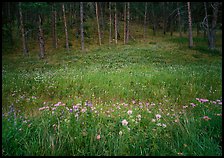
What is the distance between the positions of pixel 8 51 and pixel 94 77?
95.5 ft

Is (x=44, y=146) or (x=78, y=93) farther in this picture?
(x=78, y=93)

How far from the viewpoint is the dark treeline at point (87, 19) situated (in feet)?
71.6

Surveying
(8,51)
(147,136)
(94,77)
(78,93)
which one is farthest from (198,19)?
(8,51)

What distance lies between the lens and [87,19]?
48.6m

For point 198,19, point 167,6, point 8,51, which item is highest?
point 167,6

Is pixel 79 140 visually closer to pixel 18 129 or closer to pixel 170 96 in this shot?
pixel 18 129

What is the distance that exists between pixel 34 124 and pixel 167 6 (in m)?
56.1

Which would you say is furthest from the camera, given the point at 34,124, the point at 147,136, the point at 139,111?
the point at 139,111

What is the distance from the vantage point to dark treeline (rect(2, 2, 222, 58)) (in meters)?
21.8

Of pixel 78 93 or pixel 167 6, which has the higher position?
pixel 167 6

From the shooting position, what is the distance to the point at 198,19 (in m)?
29.0

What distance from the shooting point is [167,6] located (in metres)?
49.2

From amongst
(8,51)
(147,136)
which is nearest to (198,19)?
(147,136)

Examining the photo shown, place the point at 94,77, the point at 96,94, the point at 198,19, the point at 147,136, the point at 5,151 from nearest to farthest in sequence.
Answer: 1. the point at 5,151
2. the point at 147,136
3. the point at 96,94
4. the point at 94,77
5. the point at 198,19
